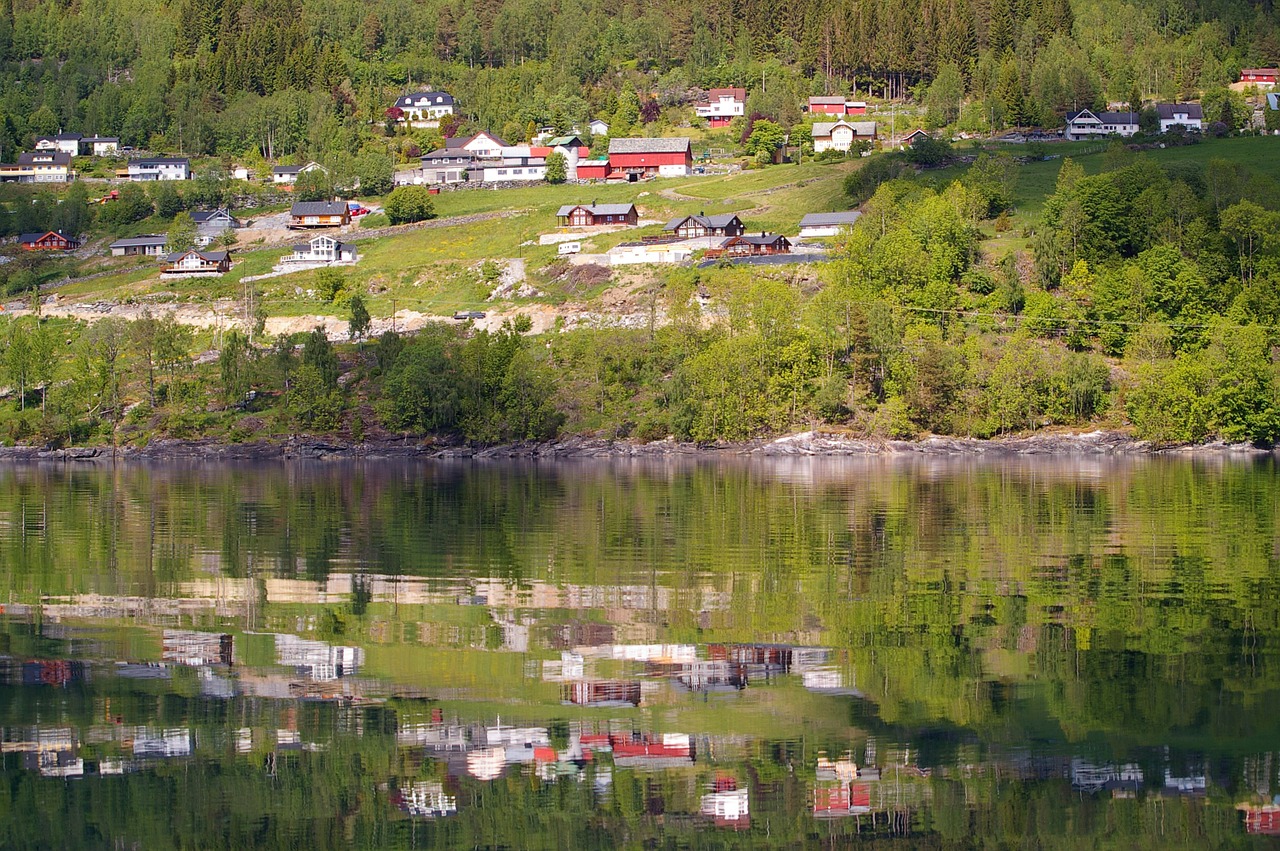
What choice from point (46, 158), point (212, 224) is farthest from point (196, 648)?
point (46, 158)

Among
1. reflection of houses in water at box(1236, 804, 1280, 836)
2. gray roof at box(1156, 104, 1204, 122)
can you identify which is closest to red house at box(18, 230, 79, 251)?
gray roof at box(1156, 104, 1204, 122)

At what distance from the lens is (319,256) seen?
144125 millimetres

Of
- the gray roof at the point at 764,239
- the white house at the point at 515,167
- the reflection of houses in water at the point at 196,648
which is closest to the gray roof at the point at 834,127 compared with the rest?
the white house at the point at 515,167

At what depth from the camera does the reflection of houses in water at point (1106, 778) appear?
1725cm

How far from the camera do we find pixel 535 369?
107m

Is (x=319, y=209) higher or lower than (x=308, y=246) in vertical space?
higher

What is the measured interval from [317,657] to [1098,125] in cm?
15733

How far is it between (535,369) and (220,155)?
107207 mm

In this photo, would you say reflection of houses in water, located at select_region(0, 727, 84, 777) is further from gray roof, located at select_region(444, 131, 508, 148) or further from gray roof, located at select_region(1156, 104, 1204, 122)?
gray roof, located at select_region(1156, 104, 1204, 122)

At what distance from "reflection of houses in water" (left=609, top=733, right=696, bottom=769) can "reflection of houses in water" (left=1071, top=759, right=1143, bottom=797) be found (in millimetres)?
5073

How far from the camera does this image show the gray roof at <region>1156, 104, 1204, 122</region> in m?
163

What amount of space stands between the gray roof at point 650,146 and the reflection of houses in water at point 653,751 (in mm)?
150905

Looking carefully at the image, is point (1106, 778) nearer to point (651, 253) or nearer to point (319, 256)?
Answer: point (651, 253)

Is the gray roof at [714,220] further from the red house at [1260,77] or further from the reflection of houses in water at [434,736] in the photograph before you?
the reflection of houses in water at [434,736]
